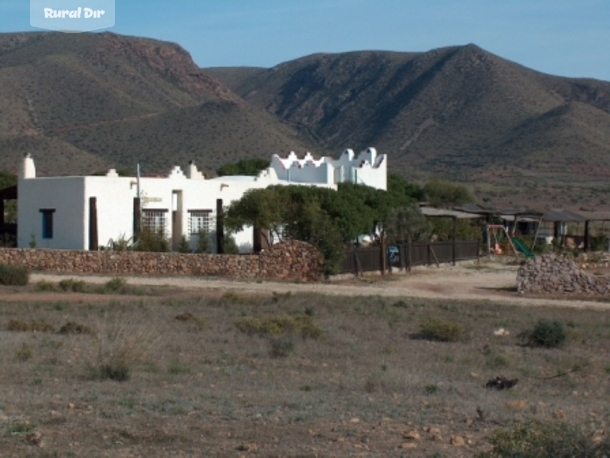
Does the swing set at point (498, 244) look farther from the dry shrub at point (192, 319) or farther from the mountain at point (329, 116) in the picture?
the dry shrub at point (192, 319)

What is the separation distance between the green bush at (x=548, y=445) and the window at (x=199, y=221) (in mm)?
40920

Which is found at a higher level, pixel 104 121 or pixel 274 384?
pixel 104 121

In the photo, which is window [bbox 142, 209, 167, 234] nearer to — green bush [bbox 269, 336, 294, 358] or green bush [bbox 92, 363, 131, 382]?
green bush [bbox 269, 336, 294, 358]

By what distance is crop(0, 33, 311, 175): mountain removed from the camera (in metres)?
84.8

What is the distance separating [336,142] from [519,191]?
127ft

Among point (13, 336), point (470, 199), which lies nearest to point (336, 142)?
point (470, 199)

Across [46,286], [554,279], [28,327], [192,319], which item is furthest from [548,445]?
[554,279]

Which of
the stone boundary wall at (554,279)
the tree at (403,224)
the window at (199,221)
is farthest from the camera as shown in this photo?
the tree at (403,224)

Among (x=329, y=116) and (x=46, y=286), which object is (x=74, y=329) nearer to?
(x=46, y=286)

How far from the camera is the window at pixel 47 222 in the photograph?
4497 cm

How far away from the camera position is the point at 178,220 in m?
47.8

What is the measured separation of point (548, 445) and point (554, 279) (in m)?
30.4

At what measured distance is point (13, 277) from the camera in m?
33.9

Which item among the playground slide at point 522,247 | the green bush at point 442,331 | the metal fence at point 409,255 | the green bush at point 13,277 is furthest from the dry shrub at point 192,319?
the playground slide at point 522,247
